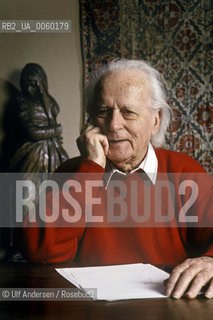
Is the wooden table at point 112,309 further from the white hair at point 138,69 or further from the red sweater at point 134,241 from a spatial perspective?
the white hair at point 138,69

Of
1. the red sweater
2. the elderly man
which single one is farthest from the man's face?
the red sweater

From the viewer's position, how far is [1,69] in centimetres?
228

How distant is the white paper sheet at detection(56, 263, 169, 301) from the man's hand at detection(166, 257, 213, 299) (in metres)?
0.02

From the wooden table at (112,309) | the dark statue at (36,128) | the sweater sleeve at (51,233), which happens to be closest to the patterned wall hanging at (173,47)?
the dark statue at (36,128)

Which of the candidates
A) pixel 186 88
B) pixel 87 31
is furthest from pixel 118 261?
pixel 87 31

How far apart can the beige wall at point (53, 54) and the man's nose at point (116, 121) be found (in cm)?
82

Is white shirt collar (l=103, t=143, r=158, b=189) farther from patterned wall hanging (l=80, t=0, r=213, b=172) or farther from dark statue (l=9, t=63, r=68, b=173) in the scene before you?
dark statue (l=9, t=63, r=68, b=173)

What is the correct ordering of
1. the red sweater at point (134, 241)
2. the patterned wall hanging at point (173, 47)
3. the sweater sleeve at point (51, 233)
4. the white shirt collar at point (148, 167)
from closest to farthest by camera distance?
the sweater sleeve at point (51, 233), the red sweater at point (134, 241), the white shirt collar at point (148, 167), the patterned wall hanging at point (173, 47)

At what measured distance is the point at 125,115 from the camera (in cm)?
124

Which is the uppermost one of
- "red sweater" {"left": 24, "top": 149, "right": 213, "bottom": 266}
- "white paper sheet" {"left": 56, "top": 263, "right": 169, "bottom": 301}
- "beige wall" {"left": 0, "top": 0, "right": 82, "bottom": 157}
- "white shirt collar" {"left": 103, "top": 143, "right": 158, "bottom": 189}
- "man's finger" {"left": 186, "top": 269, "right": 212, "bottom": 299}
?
"beige wall" {"left": 0, "top": 0, "right": 82, "bottom": 157}

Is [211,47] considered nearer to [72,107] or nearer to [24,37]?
[72,107]

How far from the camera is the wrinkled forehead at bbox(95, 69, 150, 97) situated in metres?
1.21

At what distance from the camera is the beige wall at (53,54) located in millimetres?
2088

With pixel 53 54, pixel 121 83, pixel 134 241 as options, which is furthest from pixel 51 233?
pixel 53 54
